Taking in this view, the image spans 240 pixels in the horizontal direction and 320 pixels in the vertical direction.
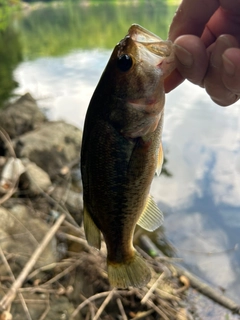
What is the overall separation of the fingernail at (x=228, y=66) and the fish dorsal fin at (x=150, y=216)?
0.76 metres

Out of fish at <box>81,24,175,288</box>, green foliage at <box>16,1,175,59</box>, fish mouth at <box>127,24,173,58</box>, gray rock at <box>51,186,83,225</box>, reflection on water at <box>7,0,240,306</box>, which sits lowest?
green foliage at <box>16,1,175,59</box>

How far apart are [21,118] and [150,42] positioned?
7.81 m

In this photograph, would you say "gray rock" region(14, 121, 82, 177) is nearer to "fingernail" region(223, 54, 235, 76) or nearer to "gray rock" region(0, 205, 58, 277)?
"gray rock" region(0, 205, 58, 277)

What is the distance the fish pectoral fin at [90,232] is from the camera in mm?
1695

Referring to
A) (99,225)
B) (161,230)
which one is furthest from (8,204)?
(99,225)

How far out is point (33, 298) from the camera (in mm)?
3611


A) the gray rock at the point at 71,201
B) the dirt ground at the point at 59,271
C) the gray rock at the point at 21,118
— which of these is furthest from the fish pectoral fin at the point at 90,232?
the gray rock at the point at 21,118

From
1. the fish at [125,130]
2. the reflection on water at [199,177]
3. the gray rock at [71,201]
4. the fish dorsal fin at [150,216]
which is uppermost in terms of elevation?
the fish at [125,130]

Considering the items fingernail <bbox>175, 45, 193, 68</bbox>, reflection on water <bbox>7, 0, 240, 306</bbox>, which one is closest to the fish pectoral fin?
fingernail <bbox>175, 45, 193, 68</bbox>

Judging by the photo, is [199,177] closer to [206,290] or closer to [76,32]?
[206,290]

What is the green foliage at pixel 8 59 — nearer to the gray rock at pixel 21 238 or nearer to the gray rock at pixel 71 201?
the gray rock at pixel 71 201

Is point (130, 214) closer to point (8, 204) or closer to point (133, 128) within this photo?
point (133, 128)

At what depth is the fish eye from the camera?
1530 mm

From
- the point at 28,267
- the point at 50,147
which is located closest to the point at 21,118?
the point at 50,147
